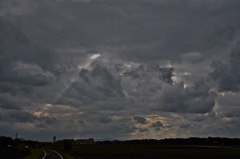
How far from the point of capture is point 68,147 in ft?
356

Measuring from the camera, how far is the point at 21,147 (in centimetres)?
11931

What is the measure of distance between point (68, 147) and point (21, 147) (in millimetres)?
18953

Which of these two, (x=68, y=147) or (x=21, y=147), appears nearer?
(x=68, y=147)
